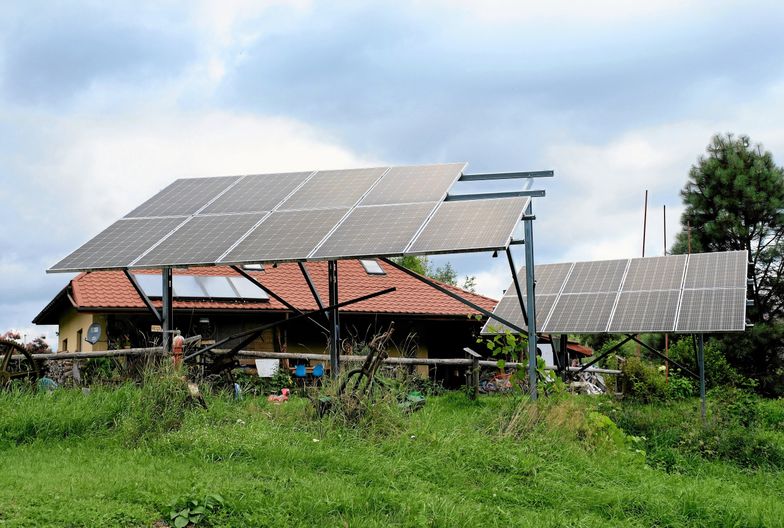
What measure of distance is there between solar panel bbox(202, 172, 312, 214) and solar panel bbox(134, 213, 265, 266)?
1.21 ft

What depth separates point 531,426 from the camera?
35.6 ft

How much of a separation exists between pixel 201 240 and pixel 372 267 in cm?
1508

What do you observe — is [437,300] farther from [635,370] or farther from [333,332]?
[333,332]

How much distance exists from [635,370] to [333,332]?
9.49 meters

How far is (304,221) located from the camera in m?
12.8

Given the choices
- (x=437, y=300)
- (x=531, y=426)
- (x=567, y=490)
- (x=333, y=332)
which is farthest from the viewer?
(x=437, y=300)

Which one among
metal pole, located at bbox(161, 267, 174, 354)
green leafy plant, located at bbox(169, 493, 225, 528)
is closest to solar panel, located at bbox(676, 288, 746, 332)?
metal pole, located at bbox(161, 267, 174, 354)

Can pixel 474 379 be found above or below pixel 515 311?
below

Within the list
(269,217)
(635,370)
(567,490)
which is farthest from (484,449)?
(635,370)

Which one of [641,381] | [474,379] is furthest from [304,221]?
[641,381]

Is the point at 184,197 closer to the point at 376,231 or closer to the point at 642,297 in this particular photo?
the point at 376,231

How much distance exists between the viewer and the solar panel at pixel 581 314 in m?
16.0

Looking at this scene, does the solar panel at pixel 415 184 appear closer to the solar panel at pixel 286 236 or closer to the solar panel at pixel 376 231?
the solar panel at pixel 376 231

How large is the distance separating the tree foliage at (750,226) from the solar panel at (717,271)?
319 inches
